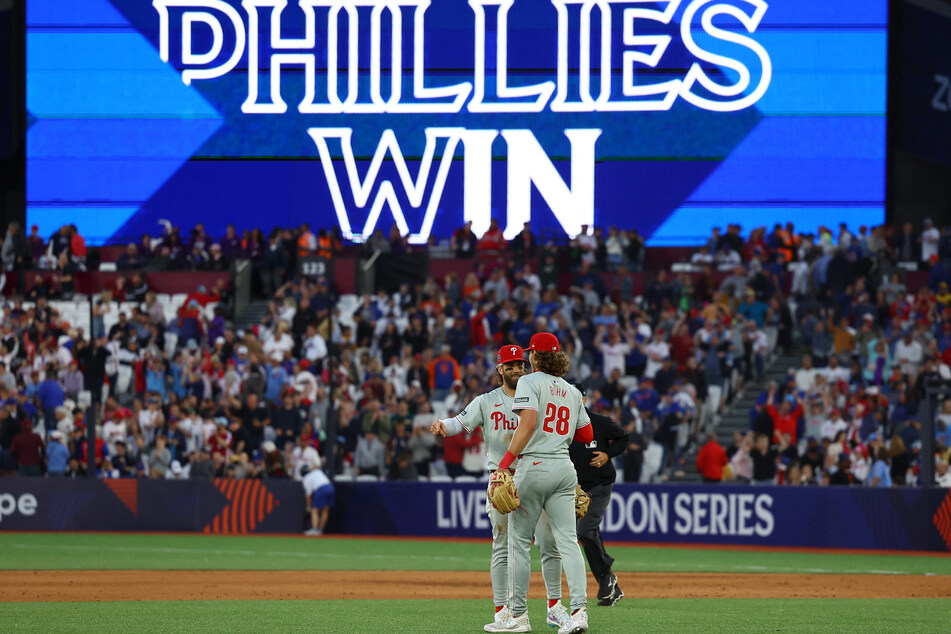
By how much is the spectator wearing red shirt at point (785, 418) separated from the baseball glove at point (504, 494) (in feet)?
38.2

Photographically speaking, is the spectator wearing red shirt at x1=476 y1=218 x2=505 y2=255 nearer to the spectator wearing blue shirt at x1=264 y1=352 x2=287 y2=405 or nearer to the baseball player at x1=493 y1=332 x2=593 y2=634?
the spectator wearing blue shirt at x1=264 y1=352 x2=287 y2=405

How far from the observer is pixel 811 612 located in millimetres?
9922

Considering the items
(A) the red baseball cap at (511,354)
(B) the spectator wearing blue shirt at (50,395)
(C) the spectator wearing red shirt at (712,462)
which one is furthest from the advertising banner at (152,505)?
(A) the red baseball cap at (511,354)

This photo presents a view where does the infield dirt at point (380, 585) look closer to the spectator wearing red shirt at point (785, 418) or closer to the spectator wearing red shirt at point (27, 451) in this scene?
the spectator wearing red shirt at point (785, 418)

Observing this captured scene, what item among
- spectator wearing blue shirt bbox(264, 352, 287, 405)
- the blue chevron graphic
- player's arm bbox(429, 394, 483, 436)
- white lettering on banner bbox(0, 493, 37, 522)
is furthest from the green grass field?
the blue chevron graphic

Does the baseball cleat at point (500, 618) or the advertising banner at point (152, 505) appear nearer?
the baseball cleat at point (500, 618)

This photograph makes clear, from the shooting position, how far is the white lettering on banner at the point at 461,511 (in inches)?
744

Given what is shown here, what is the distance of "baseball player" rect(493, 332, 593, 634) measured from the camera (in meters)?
7.98

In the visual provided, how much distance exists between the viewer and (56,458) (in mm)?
20312

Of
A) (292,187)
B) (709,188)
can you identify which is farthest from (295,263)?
(709,188)

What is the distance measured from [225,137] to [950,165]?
15.3m

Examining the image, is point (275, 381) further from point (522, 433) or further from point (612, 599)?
point (522, 433)

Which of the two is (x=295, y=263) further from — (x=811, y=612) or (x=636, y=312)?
(x=811, y=612)

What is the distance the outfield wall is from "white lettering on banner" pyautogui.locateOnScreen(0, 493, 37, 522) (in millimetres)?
15
